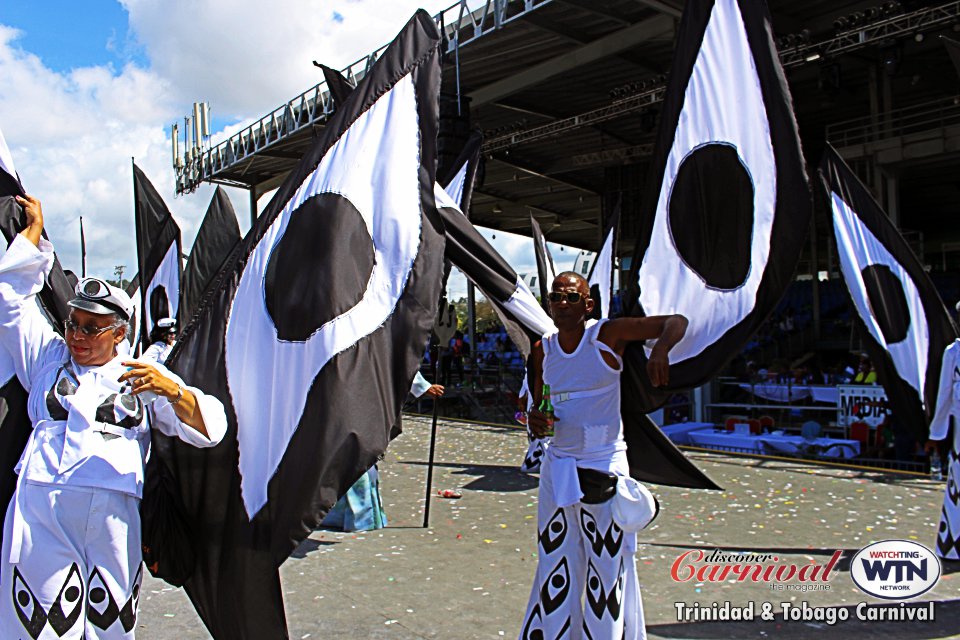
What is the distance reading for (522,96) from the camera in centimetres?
2148

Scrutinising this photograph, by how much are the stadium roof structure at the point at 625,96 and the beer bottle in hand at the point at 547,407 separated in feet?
21.2

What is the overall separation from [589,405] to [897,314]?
10.4ft

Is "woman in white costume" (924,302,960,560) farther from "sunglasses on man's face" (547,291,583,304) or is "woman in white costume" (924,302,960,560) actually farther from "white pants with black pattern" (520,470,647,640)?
"sunglasses on man's face" (547,291,583,304)

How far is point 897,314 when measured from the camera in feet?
17.7

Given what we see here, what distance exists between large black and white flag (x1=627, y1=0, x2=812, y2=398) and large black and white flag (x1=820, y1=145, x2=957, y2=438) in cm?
247

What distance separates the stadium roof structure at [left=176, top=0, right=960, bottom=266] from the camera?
15.6 m

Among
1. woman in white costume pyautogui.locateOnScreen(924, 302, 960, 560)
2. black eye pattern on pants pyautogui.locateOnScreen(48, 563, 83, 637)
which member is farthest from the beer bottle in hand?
woman in white costume pyautogui.locateOnScreen(924, 302, 960, 560)

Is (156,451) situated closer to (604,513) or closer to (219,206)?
(604,513)

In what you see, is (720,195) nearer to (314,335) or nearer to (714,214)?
(714,214)

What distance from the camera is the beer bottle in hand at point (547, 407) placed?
349 cm

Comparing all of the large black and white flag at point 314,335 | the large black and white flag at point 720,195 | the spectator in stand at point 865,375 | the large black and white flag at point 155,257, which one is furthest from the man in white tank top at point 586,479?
the spectator in stand at point 865,375

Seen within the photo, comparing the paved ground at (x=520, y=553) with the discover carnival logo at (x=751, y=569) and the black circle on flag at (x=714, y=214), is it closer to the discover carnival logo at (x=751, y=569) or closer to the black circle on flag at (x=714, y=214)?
the discover carnival logo at (x=751, y=569)

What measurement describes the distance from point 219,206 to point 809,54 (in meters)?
12.0

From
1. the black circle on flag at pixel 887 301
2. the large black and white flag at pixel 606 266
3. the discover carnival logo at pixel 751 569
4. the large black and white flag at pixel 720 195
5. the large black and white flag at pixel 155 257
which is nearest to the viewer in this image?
the large black and white flag at pixel 720 195
